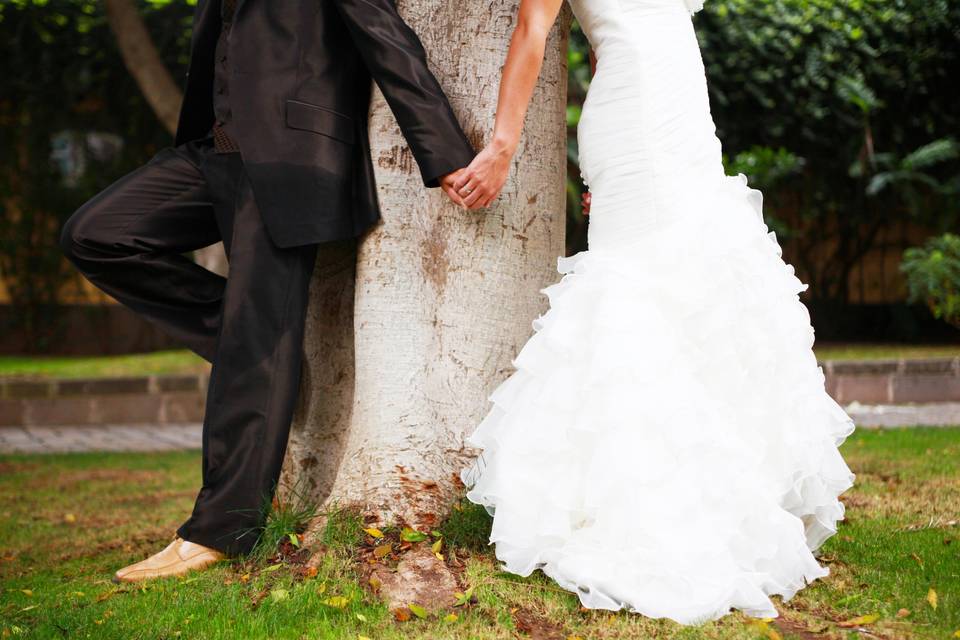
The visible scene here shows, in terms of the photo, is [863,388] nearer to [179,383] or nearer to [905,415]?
[905,415]

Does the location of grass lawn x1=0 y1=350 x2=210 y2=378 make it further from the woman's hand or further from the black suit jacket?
the woman's hand

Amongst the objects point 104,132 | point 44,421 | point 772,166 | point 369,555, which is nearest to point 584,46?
point 772,166

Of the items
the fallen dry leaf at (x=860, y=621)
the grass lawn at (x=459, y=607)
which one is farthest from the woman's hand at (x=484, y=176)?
the fallen dry leaf at (x=860, y=621)

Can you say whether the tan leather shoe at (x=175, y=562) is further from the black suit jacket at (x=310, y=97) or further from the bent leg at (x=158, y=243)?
the black suit jacket at (x=310, y=97)

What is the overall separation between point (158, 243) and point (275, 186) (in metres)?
0.53

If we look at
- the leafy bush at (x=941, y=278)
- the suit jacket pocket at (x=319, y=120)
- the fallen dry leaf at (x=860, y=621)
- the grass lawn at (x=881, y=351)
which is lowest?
the grass lawn at (x=881, y=351)

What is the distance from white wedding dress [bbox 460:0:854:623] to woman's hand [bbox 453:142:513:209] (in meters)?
0.24

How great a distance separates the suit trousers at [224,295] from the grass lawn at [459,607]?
23cm

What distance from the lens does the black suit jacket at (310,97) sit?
2818 millimetres

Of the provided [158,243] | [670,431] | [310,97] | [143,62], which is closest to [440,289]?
[310,97]

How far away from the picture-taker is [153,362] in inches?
352

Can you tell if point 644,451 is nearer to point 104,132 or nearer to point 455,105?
point 455,105

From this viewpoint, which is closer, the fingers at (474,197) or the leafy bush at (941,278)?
the fingers at (474,197)

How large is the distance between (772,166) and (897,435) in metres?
4.19
